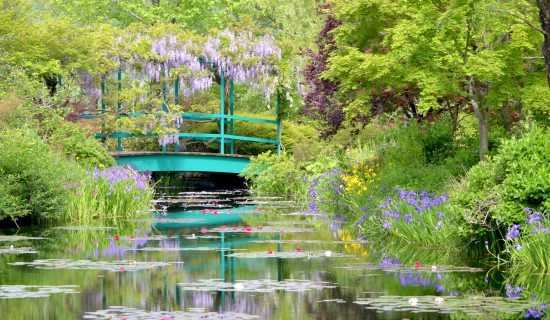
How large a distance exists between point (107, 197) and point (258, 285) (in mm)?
11448

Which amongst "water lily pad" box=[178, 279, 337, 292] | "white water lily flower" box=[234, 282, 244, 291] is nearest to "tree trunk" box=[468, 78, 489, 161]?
"water lily pad" box=[178, 279, 337, 292]

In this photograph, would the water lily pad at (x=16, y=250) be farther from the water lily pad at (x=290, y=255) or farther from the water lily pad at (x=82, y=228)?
the water lily pad at (x=82, y=228)

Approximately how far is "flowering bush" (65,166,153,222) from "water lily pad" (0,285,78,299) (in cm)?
932

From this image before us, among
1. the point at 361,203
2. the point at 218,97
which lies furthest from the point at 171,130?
the point at 361,203

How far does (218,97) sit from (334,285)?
3289 cm

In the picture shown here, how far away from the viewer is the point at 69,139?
26391 mm

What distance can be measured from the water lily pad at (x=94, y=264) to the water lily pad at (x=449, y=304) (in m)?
3.73

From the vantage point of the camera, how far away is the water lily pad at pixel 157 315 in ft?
28.2

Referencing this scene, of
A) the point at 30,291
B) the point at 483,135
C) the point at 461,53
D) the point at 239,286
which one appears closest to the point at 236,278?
the point at 239,286

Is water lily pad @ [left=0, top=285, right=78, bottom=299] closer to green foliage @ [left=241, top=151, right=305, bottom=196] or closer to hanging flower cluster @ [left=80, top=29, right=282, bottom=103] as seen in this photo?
green foliage @ [left=241, top=151, right=305, bottom=196]

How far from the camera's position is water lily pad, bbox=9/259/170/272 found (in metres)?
12.3

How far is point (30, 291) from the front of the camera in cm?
1025

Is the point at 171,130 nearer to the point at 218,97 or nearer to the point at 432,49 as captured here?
the point at 218,97

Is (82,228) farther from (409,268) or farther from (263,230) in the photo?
(409,268)
